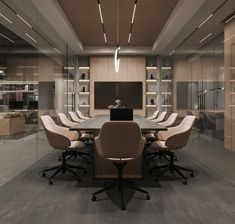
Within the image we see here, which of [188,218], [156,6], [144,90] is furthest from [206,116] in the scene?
[144,90]

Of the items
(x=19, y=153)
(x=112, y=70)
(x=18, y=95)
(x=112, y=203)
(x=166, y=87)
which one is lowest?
(x=112, y=203)

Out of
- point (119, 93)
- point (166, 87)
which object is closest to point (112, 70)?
point (119, 93)

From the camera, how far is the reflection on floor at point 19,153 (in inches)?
164

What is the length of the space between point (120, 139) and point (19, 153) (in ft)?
8.63

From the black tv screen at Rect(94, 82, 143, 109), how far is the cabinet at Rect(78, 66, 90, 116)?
335 mm

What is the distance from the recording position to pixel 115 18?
272 inches

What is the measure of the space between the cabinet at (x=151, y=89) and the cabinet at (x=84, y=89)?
230 cm

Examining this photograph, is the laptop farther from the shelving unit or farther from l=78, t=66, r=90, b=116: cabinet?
l=78, t=66, r=90, b=116: cabinet

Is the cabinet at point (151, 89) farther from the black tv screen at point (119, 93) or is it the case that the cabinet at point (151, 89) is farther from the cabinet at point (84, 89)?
the cabinet at point (84, 89)

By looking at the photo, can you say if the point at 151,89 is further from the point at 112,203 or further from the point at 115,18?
the point at 112,203

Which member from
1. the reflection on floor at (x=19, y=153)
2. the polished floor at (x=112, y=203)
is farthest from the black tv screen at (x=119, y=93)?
the polished floor at (x=112, y=203)

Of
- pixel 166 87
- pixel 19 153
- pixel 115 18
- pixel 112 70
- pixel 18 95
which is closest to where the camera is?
pixel 19 153

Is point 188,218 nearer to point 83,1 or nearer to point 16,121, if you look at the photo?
point 16,121

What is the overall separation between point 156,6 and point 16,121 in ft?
12.2
